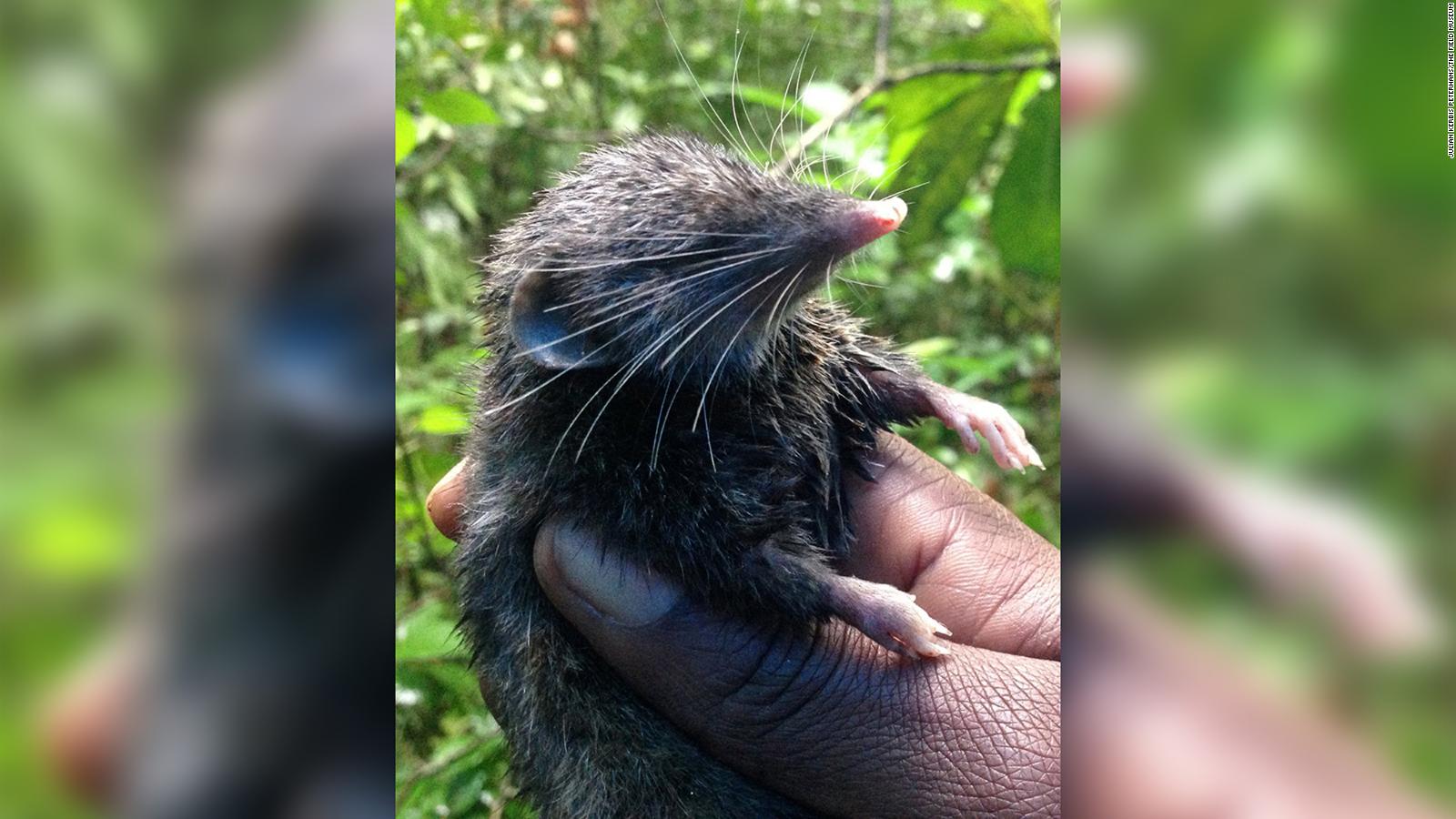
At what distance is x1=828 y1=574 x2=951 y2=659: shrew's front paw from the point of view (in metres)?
1.30

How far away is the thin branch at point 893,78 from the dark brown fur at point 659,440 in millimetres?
90

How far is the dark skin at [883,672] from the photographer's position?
1.36 metres

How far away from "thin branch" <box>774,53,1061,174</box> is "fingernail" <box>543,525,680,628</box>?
582 mm

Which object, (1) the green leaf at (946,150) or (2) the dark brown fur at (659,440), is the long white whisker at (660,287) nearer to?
(2) the dark brown fur at (659,440)

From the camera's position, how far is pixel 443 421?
1536 mm

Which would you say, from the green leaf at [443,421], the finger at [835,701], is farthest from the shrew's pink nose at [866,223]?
the green leaf at [443,421]
